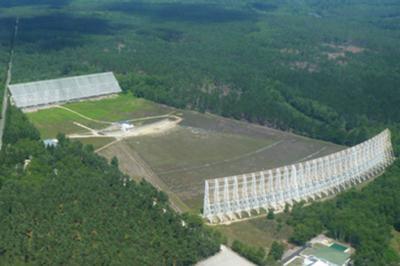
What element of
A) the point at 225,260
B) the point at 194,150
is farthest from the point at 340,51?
the point at 225,260

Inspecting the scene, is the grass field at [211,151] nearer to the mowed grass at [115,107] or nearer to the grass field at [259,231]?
the grass field at [259,231]

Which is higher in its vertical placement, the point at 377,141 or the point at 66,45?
the point at 377,141

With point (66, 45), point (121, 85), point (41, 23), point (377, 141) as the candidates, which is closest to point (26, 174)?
point (377, 141)

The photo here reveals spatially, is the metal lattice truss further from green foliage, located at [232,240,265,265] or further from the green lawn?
the green lawn

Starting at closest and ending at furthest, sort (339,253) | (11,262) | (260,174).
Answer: (11,262) → (339,253) → (260,174)

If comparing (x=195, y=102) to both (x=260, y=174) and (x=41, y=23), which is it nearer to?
(x=260, y=174)

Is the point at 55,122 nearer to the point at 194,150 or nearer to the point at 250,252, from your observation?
the point at 194,150
